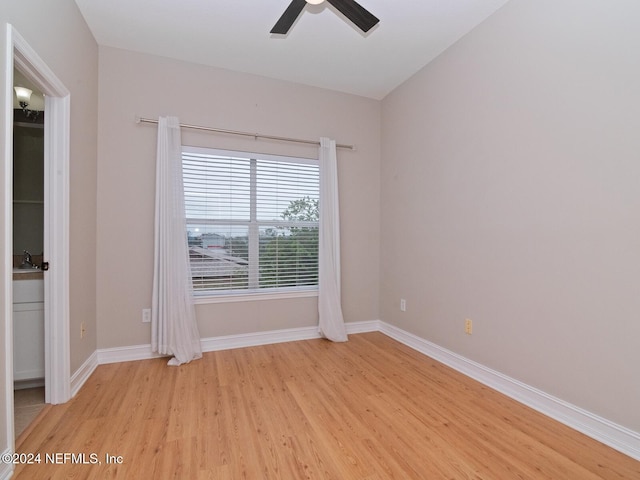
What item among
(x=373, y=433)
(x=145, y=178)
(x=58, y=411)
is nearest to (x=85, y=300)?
(x=58, y=411)

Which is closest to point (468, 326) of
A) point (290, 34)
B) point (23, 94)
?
point (290, 34)

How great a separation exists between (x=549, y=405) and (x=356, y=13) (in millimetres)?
2939

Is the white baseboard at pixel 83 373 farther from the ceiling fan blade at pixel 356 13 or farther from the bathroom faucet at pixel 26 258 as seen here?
the ceiling fan blade at pixel 356 13

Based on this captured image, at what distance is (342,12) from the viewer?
2064 millimetres

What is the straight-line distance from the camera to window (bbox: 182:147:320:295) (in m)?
3.21

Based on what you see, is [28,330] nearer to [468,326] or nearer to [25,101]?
[25,101]

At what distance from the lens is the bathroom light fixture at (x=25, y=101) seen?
2646 millimetres

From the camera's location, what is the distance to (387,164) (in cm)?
384

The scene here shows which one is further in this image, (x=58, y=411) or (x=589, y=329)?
(x=58, y=411)

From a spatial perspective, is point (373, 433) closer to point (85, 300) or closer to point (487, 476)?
point (487, 476)

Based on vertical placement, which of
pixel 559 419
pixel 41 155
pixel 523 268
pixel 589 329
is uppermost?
pixel 41 155

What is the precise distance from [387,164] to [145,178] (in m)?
2.71

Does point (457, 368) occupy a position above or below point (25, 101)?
below

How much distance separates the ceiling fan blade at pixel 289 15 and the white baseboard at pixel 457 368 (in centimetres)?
287
